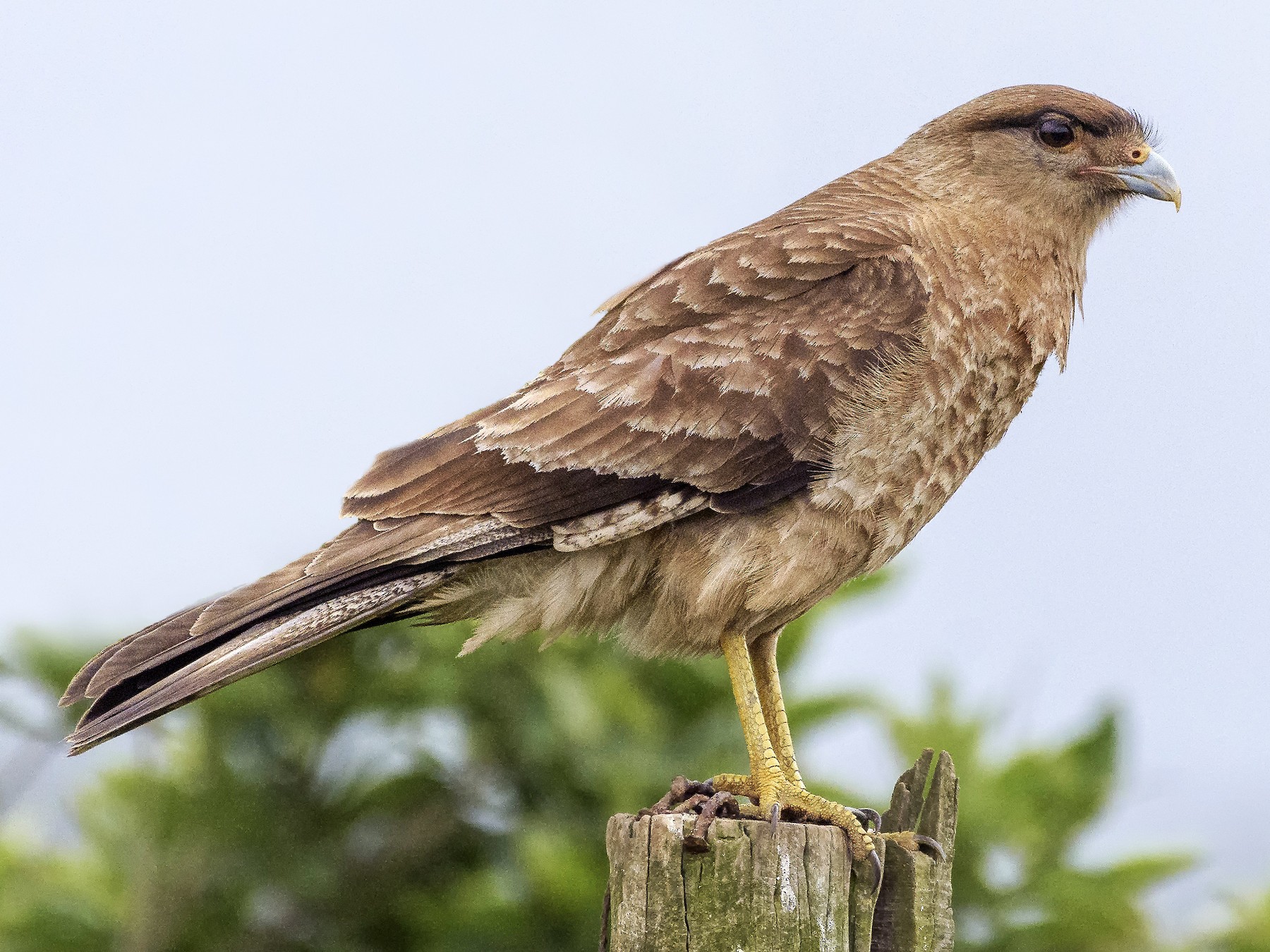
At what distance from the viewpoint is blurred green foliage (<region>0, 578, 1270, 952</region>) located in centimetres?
549

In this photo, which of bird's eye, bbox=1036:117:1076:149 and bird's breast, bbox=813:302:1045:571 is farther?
bird's eye, bbox=1036:117:1076:149

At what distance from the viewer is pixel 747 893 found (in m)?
3.49

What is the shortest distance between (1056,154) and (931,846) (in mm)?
2323

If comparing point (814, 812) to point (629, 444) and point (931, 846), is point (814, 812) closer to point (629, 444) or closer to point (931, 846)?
point (931, 846)

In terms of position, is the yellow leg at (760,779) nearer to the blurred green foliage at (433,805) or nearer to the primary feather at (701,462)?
the primary feather at (701,462)

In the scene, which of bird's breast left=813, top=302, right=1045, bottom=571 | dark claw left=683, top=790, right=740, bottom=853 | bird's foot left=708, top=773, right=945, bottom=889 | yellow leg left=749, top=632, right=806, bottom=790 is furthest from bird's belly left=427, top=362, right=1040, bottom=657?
dark claw left=683, top=790, right=740, bottom=853

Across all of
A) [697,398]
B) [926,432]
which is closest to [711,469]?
[697,398]

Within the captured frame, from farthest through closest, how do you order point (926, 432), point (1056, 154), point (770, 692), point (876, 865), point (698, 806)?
point (1056, 154) → point (770, 692) → point (926, 432) → point (698, 806) → point (876, 865)

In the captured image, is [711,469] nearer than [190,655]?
No

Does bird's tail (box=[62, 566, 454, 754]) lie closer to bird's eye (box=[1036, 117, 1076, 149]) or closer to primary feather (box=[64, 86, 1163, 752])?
primary feather (box=[64, 86, 1163, 752])

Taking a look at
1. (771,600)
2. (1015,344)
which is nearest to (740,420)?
(771,600)

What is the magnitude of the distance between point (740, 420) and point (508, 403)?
717 mm

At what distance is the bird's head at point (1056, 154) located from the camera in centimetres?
484

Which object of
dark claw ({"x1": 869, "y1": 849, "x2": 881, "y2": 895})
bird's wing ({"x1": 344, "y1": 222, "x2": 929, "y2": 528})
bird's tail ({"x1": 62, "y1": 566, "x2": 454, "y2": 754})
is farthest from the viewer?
bird's wing ({"x1": 344, "y1": 222, "x2": 929, "y2": 528})
